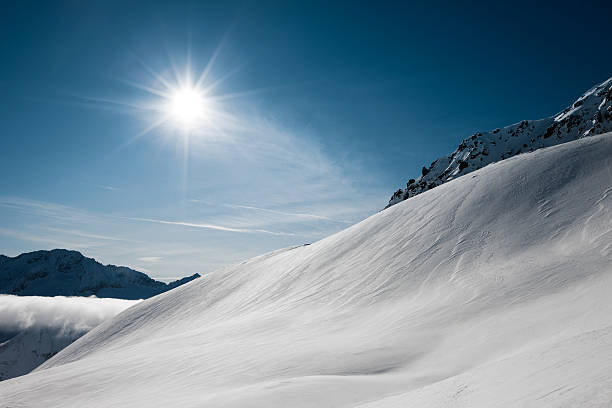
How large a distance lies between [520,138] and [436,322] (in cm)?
16997

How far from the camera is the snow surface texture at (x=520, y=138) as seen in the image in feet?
408

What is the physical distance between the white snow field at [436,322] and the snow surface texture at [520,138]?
11036cm

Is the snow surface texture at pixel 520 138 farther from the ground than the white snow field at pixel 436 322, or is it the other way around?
the snow surface texture at pixel 520 138

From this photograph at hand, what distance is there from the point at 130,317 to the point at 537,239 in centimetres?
3328

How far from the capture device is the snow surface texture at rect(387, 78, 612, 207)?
12450 cm

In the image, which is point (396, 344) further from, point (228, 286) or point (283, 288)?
point (228, 286)

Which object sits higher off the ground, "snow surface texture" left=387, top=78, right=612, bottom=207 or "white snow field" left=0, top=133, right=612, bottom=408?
"snow surface texture" left=387, top=78, right=612, bottom=207

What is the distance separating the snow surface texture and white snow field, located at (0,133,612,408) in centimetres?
11036

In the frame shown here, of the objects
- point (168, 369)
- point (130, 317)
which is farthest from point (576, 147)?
point (130, 317)

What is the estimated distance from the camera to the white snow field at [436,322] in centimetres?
468

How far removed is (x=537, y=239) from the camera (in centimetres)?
1298

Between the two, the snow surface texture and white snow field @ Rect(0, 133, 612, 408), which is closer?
white snow field @ Rect(0, 133, 612, 408)

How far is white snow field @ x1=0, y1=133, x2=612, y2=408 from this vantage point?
4.68m

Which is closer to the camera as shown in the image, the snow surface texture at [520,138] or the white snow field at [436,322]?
the white snow field at [436,322]
